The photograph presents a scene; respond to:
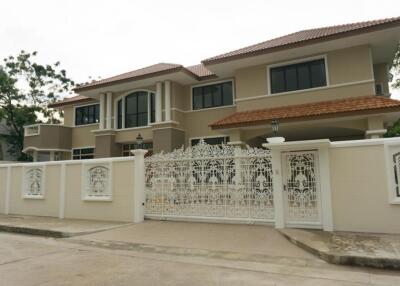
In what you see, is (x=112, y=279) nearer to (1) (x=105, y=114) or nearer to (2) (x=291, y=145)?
(2) (x=291, y=145)

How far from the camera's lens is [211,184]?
9344mm

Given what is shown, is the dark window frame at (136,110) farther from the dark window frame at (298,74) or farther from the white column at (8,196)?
the white column at (8,196)

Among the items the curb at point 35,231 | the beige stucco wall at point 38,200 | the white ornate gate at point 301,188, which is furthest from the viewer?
the beige stucco wall at point 38,200

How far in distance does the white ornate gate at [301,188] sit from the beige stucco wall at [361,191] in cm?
40

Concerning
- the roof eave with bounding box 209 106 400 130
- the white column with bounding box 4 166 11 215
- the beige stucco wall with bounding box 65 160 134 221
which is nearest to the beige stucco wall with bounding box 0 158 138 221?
the beige stucco wall with bounding box 65 160 134 221

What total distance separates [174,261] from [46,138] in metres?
18.6

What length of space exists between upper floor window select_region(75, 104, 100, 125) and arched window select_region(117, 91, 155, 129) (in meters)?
3.01

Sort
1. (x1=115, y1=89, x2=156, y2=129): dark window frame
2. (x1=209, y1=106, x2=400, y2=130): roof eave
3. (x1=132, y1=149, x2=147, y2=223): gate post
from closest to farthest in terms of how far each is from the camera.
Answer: (x1=132, y1=149, x2=147, y2=223): gate post
(x1=209, y1=106, x2=400, y2=130): roof eave
(x1=115, y1=89, x2=156, y2=129): dark window frame

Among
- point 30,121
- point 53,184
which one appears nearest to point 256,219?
point 53,184

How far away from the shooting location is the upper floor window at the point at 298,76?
1460 centimetres

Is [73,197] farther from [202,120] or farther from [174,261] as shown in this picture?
[202,120]

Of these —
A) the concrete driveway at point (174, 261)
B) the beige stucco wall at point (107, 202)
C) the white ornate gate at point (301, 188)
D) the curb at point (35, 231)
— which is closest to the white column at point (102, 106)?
the beige stucco wall at point (107, 202)

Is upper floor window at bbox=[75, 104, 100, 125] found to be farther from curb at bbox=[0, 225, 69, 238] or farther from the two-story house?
curb at bbox=[0, 225, 69, 238]

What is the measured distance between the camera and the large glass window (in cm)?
2230
